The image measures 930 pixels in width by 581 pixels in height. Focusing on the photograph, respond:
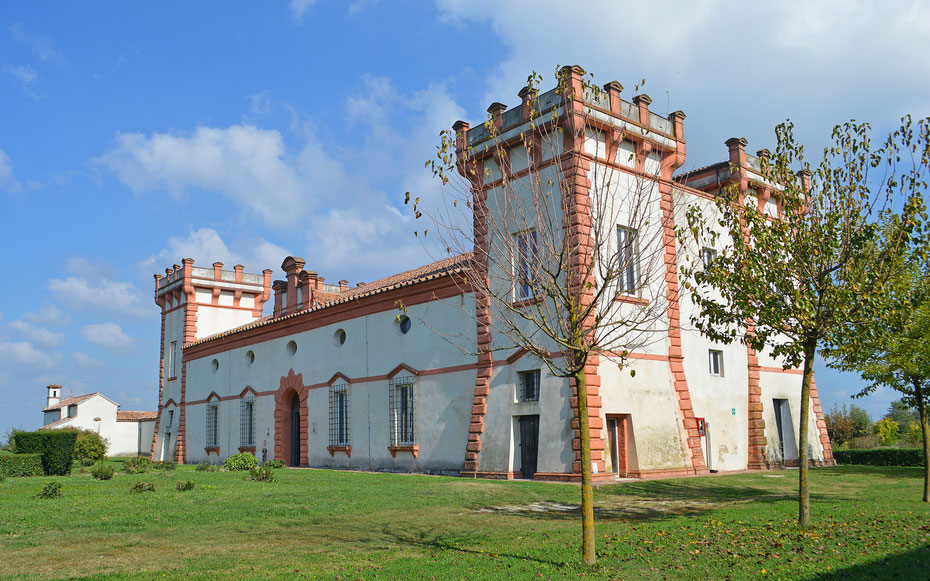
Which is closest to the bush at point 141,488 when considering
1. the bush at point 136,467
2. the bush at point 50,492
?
the bush at point 50,492

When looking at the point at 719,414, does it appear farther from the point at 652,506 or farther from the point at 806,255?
the point at 806,255

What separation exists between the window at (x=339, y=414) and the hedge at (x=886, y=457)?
20992 mm

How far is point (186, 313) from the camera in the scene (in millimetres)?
40188

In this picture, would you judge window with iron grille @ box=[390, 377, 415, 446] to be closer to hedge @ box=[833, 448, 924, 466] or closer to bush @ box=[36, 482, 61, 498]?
bush @ box=[36, 482, 61, 498]

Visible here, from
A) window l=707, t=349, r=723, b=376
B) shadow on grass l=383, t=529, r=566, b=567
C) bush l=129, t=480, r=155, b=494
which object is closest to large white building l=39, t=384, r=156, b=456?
bush l=129, t=480, r=155, b=494

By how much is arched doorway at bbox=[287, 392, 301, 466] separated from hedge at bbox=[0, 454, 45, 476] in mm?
9512

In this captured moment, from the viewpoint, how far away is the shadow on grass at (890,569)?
307 inches

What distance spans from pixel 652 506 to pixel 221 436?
2670 cm

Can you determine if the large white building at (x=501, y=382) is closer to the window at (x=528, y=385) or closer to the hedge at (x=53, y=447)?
the window at (x=528, y=385)

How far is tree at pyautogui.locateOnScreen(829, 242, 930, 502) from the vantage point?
11.5 meters

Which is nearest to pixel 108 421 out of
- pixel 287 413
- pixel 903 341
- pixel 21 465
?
pixel 287 413

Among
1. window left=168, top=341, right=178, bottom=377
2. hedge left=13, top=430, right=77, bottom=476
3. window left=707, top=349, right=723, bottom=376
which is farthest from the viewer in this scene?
window left=168, top=341, right=178, bottom=377

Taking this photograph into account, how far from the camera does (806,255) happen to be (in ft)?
37.3

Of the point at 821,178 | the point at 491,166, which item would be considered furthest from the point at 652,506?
the point at 491,166
